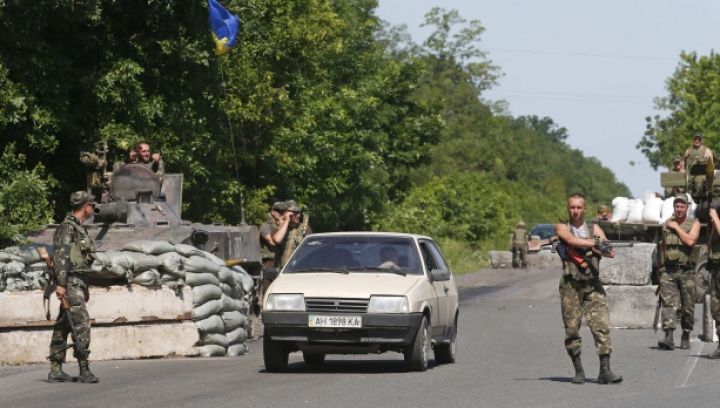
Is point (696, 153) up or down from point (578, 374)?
up

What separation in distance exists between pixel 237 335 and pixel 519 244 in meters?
35.3

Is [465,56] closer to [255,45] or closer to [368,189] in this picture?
[368,189]

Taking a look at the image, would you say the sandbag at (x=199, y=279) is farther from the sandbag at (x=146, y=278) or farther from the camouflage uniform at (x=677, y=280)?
the camouflage uniform at (x=677, y=280)

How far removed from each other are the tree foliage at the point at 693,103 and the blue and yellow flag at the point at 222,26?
39.1m

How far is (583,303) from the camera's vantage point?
13.1m

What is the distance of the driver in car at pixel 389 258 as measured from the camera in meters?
14.9

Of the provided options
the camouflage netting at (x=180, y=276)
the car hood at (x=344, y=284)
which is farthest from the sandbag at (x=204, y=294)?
the car hood at (x=344, y=284)

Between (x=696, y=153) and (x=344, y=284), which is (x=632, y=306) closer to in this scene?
(x=696, y=153)

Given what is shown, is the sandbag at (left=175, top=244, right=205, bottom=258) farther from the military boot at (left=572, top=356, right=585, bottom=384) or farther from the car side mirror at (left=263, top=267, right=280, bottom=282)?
the military boot at (left=572, top=356, right=585, bottom=384)

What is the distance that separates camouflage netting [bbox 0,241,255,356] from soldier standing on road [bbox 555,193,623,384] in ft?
17.7

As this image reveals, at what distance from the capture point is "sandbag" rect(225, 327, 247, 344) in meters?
17.5

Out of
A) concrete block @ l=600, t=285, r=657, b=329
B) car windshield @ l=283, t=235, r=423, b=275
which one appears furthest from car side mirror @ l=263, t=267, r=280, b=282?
concrete block @ l=600, t=285, r=657, b=329

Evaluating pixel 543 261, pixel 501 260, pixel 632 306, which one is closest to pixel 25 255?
pixel 632 306

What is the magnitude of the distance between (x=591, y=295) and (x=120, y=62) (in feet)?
55.1
